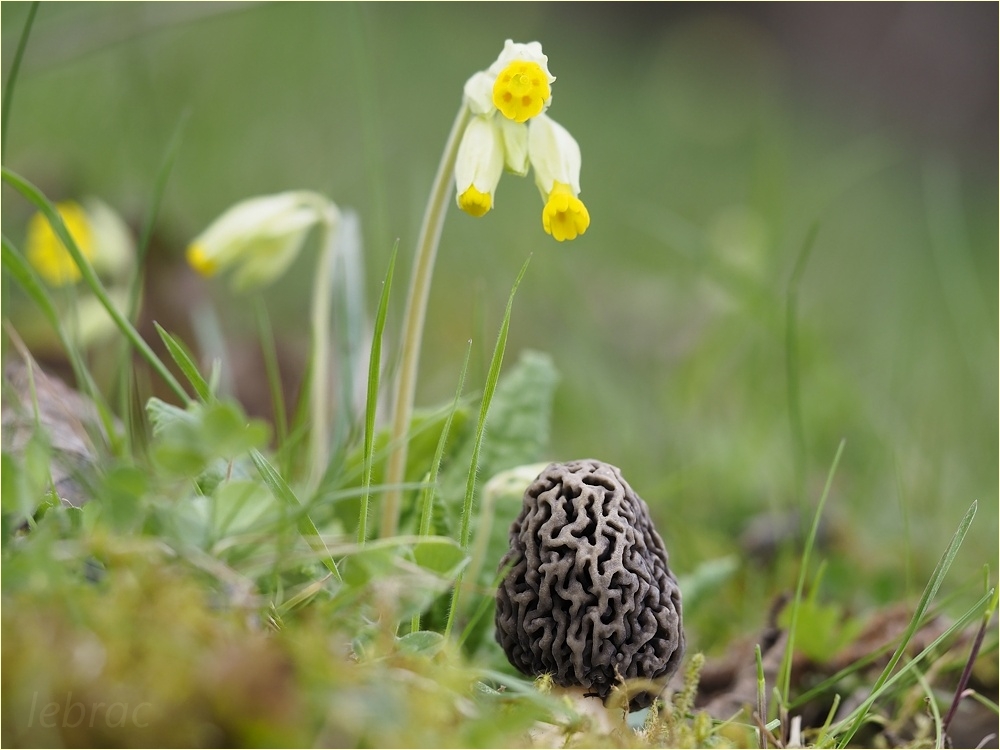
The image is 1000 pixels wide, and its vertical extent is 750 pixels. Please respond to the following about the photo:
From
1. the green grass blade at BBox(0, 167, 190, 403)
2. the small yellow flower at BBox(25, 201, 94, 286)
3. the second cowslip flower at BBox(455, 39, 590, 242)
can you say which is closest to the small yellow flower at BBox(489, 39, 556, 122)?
the second cowslip flower at BBox(455, 39, 590, 242)

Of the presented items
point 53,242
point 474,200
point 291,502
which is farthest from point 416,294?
point 53,242

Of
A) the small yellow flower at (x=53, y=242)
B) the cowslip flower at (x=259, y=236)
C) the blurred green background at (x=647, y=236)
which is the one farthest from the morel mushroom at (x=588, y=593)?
the small yellow flower at (x=53, y=242)

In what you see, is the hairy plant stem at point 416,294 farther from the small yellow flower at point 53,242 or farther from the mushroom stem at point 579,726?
the small yellow flower at point 53,242

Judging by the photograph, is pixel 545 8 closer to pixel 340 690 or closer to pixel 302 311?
pixel 302 311

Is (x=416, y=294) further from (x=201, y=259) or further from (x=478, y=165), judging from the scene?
(x=201, y=259)

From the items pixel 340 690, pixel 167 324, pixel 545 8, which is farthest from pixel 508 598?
pixel 545 8

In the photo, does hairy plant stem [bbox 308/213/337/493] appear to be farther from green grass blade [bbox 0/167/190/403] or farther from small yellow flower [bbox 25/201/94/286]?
small yellow flower [bbox 25/201/94/286]
